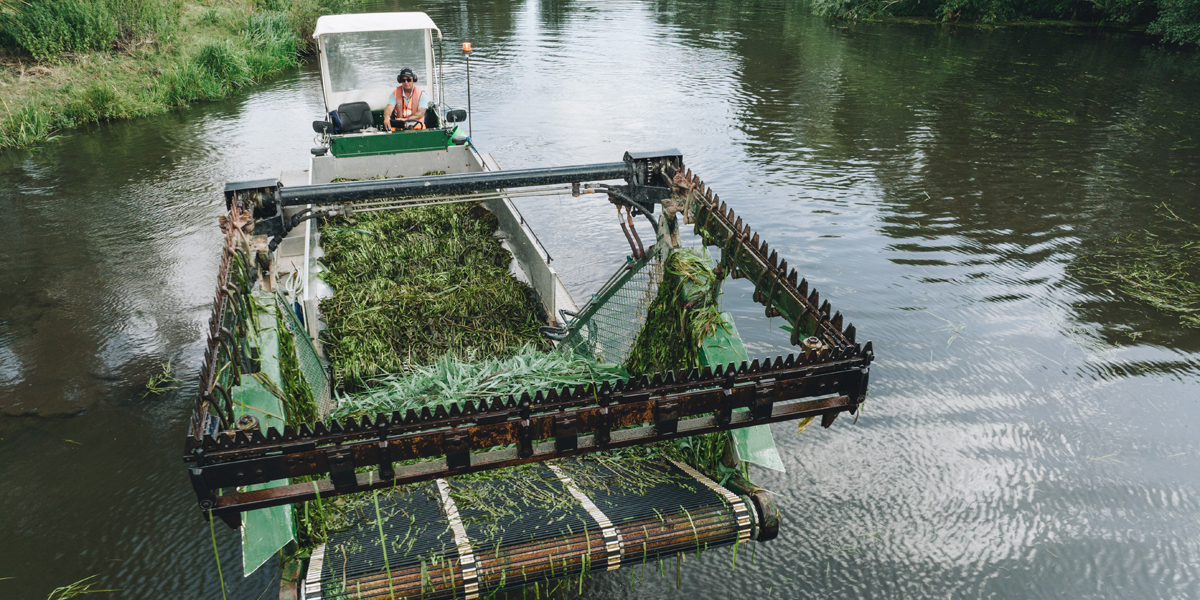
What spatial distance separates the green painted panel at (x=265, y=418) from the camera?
3111 millimetres

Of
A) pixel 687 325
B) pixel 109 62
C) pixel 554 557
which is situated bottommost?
pixel 554 557

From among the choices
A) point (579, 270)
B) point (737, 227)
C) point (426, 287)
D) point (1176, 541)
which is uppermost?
point (737, 227)

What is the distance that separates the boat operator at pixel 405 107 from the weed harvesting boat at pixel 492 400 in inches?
140

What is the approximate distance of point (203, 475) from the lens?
2.54 m

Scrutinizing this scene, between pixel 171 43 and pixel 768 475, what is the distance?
60.7 ft

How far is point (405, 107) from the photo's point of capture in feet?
32.3

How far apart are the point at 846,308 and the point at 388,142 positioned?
6.14 metres

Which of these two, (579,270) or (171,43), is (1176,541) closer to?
(579,270)

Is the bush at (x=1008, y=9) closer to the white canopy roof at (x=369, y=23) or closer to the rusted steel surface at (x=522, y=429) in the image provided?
the white canopy roof at (x=369, y=23)

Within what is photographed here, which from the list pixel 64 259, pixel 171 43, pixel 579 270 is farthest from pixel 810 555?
pixel 171 43

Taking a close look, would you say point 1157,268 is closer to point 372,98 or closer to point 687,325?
point 687,325

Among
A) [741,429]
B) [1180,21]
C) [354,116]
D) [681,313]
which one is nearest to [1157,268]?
[681,313]

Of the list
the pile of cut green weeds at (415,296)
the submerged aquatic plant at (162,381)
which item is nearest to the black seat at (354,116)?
the pile of cut green weeds at (415,296)

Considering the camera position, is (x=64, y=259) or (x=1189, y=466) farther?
(x=64, y=259)
